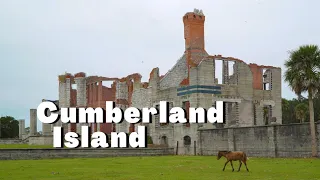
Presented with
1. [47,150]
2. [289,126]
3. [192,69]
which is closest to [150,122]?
[192,69]

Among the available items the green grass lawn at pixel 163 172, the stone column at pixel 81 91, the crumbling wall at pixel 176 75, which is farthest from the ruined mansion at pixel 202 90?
the green grass lawn at pixel 163 172

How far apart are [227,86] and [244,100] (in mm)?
2619

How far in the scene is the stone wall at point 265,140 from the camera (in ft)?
109

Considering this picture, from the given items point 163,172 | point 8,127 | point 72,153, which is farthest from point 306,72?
point 8,127

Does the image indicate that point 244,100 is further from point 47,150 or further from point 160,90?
point 47,150

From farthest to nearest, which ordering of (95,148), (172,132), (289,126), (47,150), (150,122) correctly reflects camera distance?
(150,122), (172,132), (95,148), (47,150), (289,126)

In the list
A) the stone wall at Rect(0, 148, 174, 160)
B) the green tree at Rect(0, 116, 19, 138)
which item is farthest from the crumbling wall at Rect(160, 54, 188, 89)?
the green tree at Rect(0, 116, 19, 138)

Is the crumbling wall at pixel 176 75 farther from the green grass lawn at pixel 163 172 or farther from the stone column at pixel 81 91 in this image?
the green grass lawn at pixel 163 172

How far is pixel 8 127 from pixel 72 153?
70797 mm

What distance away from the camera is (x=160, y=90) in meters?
53.6

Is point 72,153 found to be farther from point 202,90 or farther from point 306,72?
point 306,72

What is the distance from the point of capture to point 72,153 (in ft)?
130

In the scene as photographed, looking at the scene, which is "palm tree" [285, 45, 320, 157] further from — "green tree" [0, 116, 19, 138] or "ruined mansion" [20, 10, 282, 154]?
"green tree" [0, 116, 19, 138]

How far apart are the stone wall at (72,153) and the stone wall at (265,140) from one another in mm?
5893
